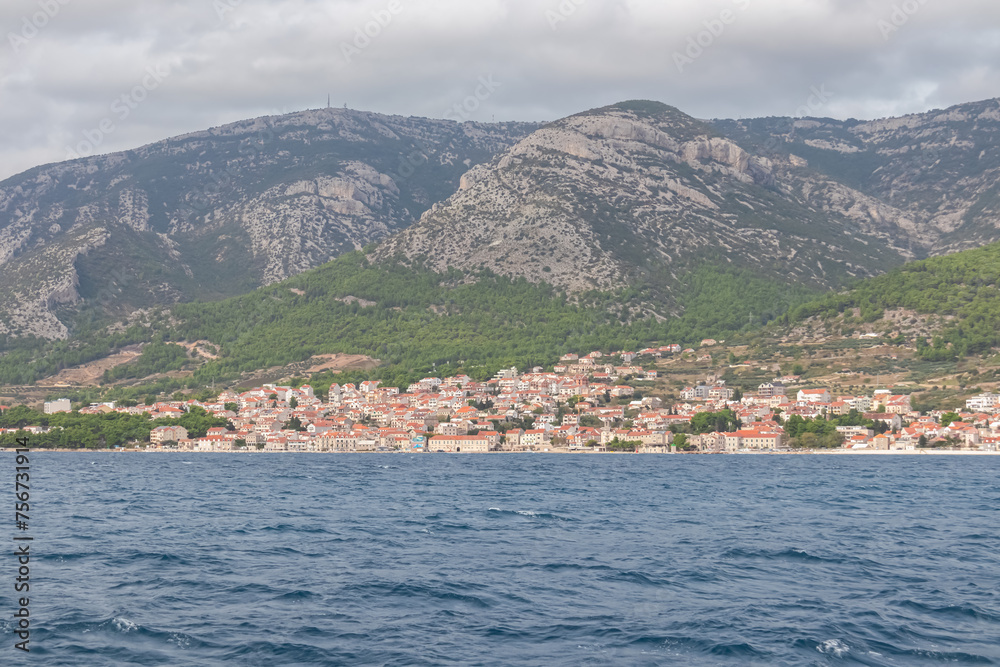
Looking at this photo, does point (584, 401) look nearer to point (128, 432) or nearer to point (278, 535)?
point (128, 432)

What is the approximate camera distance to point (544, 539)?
164 feet

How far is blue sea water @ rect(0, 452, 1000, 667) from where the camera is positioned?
93.6ft

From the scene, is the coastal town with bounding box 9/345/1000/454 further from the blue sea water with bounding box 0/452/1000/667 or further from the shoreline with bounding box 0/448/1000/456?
the blue sea water with bounding box 0/452/1000/667

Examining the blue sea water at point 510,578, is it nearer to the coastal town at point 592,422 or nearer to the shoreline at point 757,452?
the shoreline at point 757,452

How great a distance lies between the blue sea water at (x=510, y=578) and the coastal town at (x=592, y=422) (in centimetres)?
7144

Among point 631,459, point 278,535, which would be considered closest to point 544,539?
point 278,535

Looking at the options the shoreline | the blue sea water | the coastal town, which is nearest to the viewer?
the blue sea water

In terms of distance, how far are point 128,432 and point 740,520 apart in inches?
5239

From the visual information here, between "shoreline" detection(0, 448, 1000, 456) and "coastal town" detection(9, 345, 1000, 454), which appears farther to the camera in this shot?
"coastal town" detection(9, 345, 1000, 454)

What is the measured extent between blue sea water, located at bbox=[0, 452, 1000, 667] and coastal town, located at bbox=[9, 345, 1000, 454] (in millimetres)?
71436

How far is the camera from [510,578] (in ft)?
127

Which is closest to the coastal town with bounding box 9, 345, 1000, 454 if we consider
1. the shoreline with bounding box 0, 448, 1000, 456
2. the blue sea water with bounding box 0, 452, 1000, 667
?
the shoreline with bounding box 0, 448, 1000, 456

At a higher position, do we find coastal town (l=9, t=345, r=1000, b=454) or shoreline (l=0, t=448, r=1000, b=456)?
coastal town (l=9, t=345, r=1000, b=454)

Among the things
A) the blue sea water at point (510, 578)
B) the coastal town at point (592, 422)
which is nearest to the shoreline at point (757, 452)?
the coastal town at point (592, 422)
